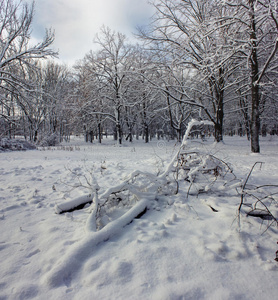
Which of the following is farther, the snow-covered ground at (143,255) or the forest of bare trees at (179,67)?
the forest of bare trees at (179,67)

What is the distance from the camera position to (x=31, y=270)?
1.59m

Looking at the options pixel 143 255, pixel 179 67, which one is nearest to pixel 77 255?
pixel 143 255

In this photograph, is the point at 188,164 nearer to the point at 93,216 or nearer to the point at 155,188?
the point at 155,188

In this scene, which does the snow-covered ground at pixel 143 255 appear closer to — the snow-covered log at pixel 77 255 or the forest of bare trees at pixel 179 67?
the snow-covered log at pixel 77 255

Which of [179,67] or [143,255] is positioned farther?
[179,67]

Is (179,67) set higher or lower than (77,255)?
higher

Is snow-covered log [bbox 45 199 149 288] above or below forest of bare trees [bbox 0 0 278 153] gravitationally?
below

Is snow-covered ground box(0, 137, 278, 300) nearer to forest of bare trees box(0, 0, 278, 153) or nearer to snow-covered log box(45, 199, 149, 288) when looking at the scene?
snow-covered log box(45, 199, 149, 288)

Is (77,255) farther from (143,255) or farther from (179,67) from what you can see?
(179,67)

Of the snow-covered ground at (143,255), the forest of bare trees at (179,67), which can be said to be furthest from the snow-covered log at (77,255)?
the forest of bare trees at (179,67)

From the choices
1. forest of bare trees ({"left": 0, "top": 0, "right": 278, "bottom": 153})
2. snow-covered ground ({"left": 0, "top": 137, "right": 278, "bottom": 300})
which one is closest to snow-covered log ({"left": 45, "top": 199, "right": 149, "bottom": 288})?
snow-covered ground ({"left": 0, "top": 137, "right": 278, "bottom": 300})

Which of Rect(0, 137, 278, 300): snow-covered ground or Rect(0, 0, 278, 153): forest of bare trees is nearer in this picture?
Rect(0, 137, 278, 300): snow-covered ground

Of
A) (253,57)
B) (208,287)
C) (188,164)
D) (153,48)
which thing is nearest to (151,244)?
(208,287)

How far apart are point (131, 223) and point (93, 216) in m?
0.54
